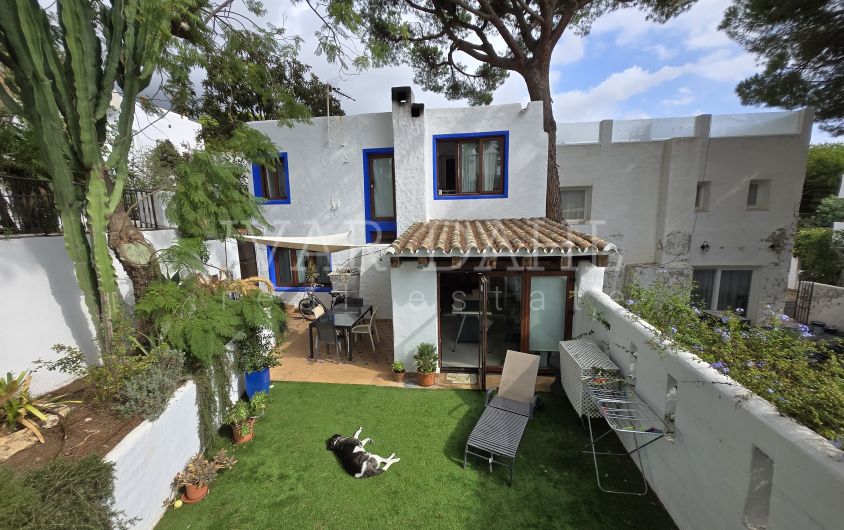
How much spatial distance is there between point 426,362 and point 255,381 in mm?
4170

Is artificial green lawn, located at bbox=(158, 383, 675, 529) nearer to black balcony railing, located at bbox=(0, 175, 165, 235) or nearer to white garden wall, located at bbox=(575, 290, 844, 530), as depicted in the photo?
white garden wall, located at bbox=(575, 290, 844, 530)

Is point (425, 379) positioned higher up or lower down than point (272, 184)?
lower down

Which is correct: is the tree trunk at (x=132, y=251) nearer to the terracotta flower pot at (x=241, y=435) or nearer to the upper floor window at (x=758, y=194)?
the terracotta flower pot at (x=241, y=435)

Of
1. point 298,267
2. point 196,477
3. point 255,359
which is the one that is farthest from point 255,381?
point 298,267

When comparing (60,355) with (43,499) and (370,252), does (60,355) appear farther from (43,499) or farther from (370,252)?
(370,252)

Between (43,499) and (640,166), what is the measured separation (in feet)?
61.3

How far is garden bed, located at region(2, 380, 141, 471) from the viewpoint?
4.11 metres

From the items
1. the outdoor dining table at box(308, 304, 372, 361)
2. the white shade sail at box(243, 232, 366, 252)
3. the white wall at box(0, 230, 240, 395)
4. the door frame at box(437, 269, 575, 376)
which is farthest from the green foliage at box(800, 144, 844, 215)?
the white wall at box(0, 230, 240, 395)

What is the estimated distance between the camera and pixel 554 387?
317 inches

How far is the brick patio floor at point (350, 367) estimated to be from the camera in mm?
8750

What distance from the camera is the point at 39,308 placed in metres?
6.24

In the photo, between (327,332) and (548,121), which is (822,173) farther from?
(327,332)

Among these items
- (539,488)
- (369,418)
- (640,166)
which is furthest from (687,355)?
(640,166)

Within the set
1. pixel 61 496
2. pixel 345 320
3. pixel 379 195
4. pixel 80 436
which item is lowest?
pixel 345 320
